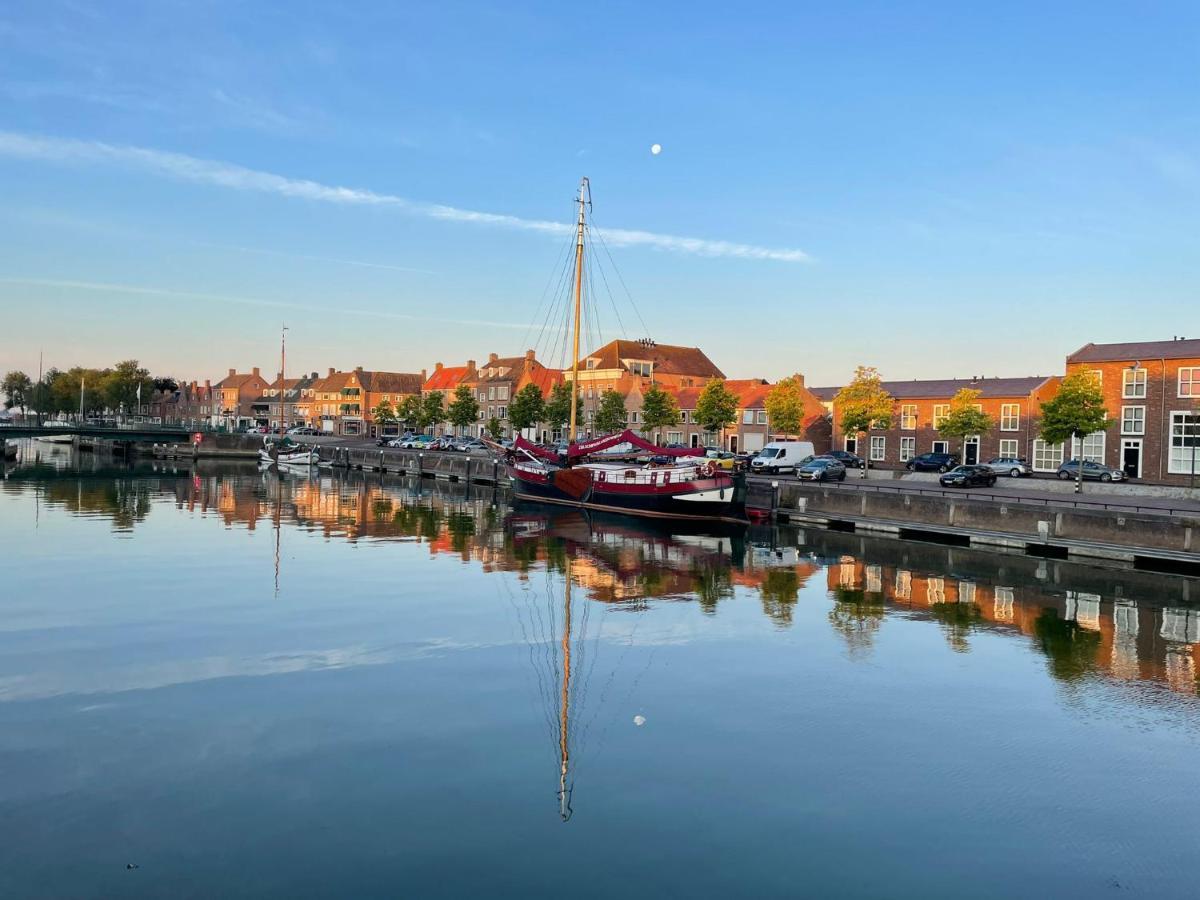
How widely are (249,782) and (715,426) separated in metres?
80.8

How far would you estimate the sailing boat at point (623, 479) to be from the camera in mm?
56875

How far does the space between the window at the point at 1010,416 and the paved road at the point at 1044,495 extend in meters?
11.5

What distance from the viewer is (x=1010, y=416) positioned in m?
78.6

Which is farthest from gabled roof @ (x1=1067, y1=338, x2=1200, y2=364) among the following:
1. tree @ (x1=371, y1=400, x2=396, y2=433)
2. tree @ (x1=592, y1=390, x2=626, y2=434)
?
tree @ (x1=371, y1=400, x2=396, y2=433)

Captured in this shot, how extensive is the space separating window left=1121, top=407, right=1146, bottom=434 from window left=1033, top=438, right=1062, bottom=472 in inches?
239

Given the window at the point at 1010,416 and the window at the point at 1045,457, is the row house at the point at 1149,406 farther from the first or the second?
the window at the point at 1010,416

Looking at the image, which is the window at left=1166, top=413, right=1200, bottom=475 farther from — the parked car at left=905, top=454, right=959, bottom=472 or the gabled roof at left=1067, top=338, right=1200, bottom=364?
the parked car at left=905, top=454, right=959, bottom=472

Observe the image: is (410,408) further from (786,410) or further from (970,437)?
(970,437)

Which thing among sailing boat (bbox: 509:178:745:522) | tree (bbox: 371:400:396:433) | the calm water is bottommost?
the calm water

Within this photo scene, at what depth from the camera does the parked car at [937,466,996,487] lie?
2426 inches

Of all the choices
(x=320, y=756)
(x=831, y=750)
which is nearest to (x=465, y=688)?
(x=320, y=756)

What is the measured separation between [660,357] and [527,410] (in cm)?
2969

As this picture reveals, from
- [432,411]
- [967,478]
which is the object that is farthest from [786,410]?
[432,411]

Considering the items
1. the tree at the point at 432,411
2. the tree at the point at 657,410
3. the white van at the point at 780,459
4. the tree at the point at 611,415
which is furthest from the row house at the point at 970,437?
the tree at the point at 432,411
